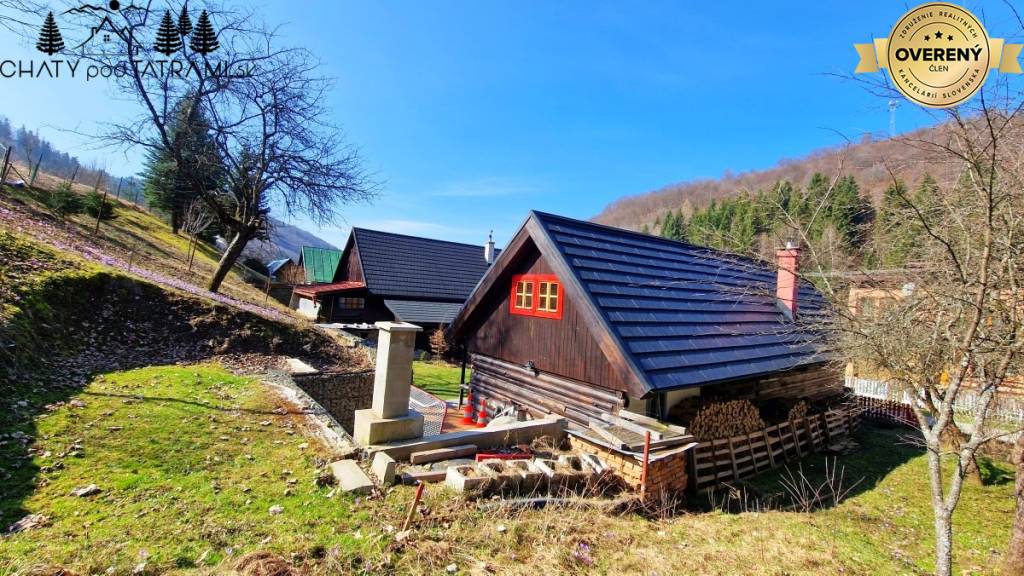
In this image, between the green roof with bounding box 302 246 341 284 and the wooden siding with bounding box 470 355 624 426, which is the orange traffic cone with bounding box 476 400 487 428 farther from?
the green roof with bounding box 302 246 341 284

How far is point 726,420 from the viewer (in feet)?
27.7

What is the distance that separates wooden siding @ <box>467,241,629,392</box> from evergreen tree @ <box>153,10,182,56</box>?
12946mm

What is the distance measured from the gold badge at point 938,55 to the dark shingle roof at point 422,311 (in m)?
18.2

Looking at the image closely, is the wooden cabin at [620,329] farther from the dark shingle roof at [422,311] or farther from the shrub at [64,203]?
the shrub at [64,203]

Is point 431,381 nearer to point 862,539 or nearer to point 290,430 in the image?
point 290,430

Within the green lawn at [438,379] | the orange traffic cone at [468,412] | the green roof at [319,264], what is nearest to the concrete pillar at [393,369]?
the orange traffic cone at [468,412]

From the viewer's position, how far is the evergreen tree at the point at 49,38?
35.3 ft

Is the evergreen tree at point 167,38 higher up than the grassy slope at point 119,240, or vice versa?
Answer: the evergreen tree at point 167,38

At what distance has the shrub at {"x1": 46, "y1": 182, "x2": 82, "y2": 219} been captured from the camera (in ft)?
59.3

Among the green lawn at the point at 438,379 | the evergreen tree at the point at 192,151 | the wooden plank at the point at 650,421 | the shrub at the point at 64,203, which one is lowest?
the green lawn at the point at 438,379

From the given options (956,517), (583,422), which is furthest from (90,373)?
(956,517)

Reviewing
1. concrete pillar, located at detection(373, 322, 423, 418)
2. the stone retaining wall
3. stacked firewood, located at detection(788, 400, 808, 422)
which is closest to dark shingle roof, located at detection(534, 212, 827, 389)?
stacked firewood, located at detection(788, 400, 808, 422)

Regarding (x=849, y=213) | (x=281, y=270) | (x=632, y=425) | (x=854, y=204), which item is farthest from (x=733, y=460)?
(x=281, y=270)

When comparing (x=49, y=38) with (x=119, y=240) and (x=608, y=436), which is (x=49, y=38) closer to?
(x=119, y=240)
